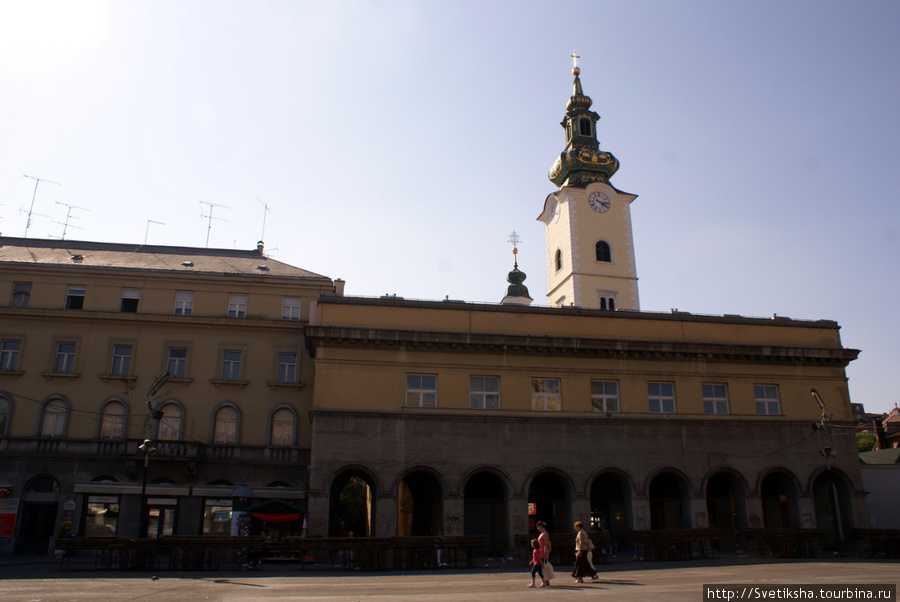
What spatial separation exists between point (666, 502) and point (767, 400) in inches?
272

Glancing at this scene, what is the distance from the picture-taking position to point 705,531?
28734mm

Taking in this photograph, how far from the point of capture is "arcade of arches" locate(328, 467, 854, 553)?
3022 centimetres

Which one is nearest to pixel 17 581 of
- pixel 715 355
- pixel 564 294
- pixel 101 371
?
pixel 101 371

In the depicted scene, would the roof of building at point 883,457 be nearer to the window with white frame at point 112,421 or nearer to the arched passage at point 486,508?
the arched passage at point 486,508

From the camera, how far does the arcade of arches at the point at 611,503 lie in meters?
30.2

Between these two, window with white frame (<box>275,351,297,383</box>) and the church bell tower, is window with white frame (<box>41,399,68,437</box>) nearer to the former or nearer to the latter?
window with white frame (<box>275,351,297,383</box>)

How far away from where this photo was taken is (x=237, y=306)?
124ft

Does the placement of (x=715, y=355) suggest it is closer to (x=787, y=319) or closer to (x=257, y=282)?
(x=787, y=319)

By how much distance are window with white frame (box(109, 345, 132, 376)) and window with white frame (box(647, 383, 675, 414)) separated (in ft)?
84.4

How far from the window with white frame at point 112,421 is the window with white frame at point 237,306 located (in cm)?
707

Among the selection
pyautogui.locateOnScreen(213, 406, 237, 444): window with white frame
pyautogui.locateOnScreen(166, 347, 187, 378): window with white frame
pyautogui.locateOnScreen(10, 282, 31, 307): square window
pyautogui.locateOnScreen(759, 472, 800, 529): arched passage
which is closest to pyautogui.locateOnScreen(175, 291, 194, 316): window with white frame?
pyautogui.locateOnScreen(166, 347, 187, 378): window with white frame

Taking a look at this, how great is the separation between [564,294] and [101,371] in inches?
1480

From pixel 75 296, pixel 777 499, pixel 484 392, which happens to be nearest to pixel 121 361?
pixel 75 296

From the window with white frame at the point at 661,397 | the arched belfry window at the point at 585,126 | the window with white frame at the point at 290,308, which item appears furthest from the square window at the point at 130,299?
the arched belfry window at the point at 585,126
